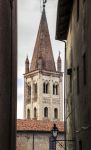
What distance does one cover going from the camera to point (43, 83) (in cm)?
11050

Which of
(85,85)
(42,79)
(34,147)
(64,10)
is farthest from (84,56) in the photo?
(42,79)

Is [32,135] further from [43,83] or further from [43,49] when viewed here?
[43,83]

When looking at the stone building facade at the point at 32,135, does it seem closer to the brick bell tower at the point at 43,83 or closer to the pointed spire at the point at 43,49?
the brick bell tower at the point at 43,83

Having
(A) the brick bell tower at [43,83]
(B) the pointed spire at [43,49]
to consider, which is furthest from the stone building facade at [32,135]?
(B) the pointed spire at [43,49]

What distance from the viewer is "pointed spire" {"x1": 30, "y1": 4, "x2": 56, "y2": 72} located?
106125 millimetres

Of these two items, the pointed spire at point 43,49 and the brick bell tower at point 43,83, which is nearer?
the pointed spire at point 43,49

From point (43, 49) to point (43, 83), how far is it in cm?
821

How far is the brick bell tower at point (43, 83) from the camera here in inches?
4217

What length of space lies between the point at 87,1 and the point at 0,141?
5.19 metres

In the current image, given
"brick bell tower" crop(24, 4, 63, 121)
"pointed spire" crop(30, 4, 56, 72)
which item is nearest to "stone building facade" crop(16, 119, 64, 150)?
"brick bell tower" crop(24, 4, 63, 121)

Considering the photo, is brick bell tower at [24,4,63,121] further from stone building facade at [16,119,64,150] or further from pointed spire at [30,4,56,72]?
stone building facade at [16,119,64,150]

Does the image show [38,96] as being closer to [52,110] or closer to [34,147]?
[52,110]

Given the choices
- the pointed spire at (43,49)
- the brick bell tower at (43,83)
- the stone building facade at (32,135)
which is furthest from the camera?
the brick bell tower at (43,83)

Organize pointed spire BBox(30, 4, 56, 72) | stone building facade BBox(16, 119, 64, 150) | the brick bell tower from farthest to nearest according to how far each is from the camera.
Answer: the brick bell tower → pointed spire BBox(30, 4, 56, 72) → stone building facade BBox(16, 119, 64, 150)
